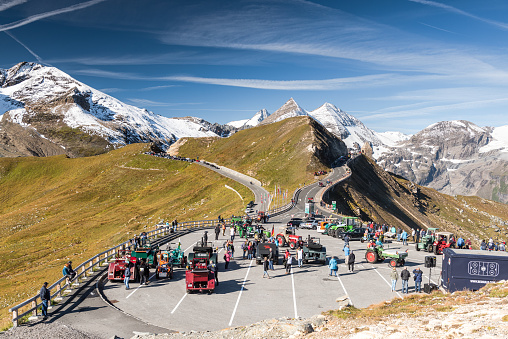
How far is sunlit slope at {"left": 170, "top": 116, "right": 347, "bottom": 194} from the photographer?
114800mm

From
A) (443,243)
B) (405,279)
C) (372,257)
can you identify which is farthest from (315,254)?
(443,243)

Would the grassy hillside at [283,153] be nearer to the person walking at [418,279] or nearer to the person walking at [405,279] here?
the person walking at [418,279]

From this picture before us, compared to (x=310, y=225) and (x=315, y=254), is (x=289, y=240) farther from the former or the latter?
(x=310, y=225)

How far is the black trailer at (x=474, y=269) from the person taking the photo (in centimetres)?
2397

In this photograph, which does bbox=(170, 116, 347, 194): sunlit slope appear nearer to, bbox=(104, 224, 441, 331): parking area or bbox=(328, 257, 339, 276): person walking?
bbox=(104, 224, 441, 331): parking area

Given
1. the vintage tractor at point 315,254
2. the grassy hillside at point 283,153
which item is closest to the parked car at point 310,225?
the vintage tractor at point 315,254

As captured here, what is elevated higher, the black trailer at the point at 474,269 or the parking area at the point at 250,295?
the black trailer at the point at 474,269

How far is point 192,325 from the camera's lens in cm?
2147

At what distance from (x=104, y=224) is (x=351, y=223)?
60866mm

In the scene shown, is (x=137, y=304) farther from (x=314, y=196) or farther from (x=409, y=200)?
(x=409, y=200)

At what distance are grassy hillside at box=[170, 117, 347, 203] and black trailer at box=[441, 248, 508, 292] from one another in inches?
2894

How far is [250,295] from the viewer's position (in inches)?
1044

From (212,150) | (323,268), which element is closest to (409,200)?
(212,150)

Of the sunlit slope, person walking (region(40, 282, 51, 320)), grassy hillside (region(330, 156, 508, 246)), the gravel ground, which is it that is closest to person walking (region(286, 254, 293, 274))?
the gravel ground
